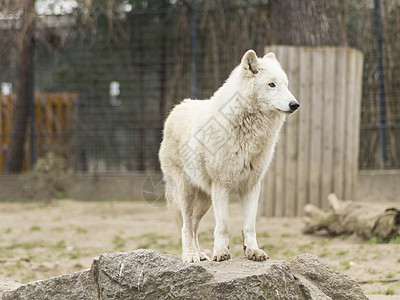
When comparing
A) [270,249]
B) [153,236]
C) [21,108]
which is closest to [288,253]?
[270,249]

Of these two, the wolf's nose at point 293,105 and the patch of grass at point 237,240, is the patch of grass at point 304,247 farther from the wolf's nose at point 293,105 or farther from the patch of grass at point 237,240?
the wolf's nose at point 293,105

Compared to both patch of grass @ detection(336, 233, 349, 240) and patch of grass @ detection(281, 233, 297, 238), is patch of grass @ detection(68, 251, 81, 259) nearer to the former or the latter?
patch of grass @ detection(281, 233, 297, 238)

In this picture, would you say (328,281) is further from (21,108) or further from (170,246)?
(21,108)

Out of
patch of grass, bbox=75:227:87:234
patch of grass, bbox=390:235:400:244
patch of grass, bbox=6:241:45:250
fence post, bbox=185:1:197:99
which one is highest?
fence post, bbox=185:1:197:99

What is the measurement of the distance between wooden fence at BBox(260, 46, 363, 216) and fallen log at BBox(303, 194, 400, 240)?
58 cm

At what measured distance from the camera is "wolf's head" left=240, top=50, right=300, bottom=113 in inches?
149

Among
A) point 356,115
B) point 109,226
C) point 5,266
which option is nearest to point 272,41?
point 356,115

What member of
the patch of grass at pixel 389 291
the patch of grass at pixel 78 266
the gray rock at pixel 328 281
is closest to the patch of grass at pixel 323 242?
the patch of grass at pixel 389 291

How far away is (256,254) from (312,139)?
457 cm

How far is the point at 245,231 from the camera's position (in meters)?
3.83

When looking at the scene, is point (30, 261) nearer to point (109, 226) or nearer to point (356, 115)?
point (109, 226)

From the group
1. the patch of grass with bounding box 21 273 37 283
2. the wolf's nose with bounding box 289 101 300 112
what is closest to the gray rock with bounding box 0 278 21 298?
the patch of grass with bounding box 21 273 37 283

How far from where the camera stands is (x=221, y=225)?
3.86 m

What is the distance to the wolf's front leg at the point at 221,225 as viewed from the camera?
12.4 ft
